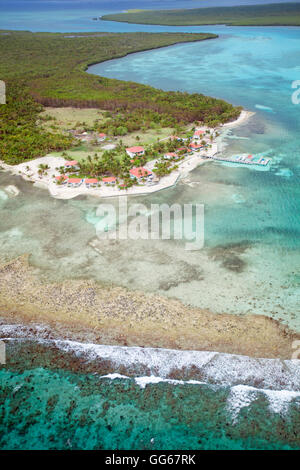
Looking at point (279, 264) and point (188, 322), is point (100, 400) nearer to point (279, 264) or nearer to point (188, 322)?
point (188, 322)

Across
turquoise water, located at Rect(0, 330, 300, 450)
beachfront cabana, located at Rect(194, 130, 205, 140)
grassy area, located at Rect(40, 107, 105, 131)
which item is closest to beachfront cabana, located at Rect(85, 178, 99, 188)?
beachfront cabana, located at Rect(194, 130, 205, 140)

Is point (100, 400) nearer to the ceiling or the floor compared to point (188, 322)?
nearer to the floor

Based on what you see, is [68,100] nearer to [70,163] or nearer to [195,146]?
[70,163]

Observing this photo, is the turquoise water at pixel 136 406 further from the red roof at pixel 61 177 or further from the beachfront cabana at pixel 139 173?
the red roof at pixel 61 177

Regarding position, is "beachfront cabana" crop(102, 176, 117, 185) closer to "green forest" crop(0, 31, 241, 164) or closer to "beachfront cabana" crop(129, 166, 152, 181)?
"beachfront cabana" crop(129, 166, 152, 181)

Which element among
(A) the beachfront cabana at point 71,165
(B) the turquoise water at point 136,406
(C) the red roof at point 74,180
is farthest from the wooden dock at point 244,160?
(B) the turquoise water at point 136,406

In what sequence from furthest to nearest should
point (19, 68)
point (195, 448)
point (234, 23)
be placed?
point (234, 23) → point (19, 68) → point (195, 448)

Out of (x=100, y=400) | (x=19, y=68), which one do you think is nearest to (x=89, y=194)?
(x=100, y=400)
